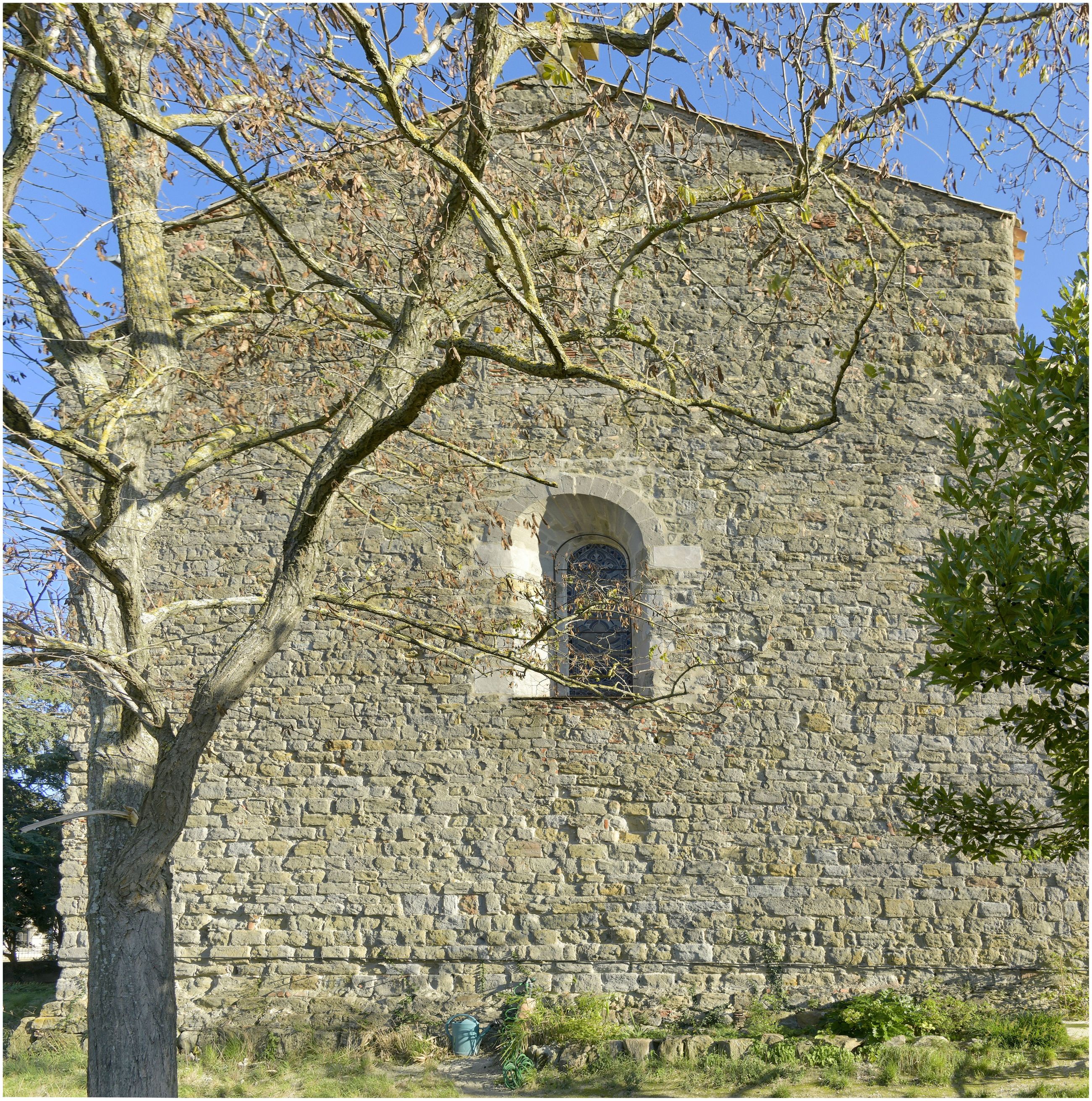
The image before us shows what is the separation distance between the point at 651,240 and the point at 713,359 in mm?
4014

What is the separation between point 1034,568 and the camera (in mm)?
3691

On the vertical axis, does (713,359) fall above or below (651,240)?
above

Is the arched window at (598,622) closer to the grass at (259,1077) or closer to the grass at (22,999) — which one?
the grass at (259,1077)

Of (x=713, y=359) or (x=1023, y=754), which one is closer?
(x=1023, y=754)

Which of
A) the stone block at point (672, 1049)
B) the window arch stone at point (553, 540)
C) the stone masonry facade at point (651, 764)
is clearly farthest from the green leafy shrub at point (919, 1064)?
the window arch stone at point (553, 540)

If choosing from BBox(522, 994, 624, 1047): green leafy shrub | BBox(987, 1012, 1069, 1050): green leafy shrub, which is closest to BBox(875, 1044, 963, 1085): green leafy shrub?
BBox(987, 1012, 1069, 1050): green leafy shrub

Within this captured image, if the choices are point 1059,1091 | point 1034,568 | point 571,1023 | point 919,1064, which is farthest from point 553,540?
point 1059,1091

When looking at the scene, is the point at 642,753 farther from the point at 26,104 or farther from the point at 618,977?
the point at 26,104

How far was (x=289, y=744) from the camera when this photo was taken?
752 centimetres

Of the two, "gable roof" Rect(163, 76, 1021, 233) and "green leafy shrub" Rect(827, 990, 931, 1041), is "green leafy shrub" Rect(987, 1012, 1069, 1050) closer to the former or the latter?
"green leafy shrub" Rect(827, 990, 931, 1041)

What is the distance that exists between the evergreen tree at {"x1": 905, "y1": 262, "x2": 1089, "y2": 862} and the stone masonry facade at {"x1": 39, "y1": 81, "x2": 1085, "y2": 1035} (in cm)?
279

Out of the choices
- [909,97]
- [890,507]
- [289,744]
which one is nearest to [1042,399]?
[909,97]

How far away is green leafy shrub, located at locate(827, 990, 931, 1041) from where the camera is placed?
6.42 meters

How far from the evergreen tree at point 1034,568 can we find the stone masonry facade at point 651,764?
110 inches
